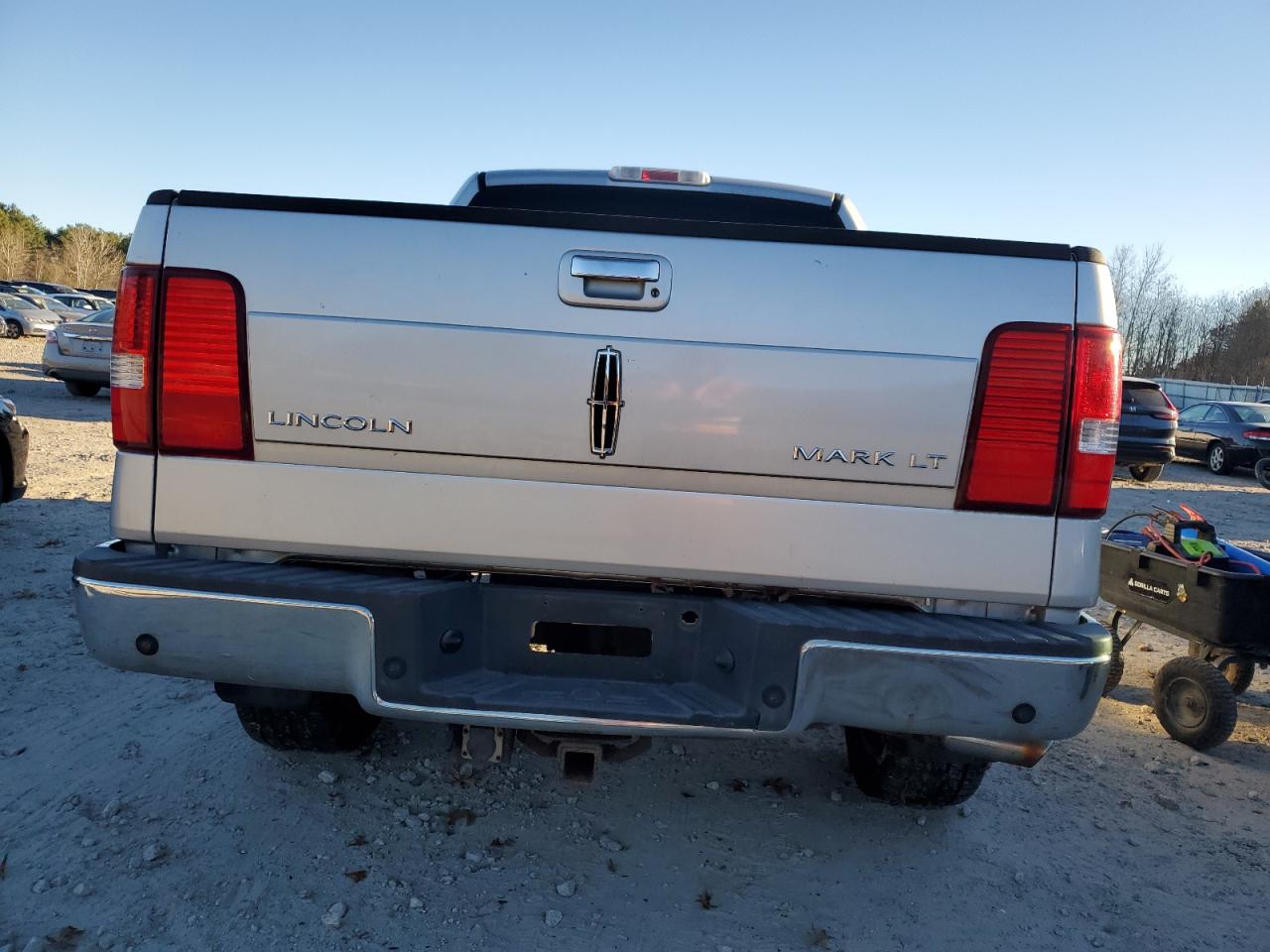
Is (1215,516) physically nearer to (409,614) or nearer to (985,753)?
(985,753)

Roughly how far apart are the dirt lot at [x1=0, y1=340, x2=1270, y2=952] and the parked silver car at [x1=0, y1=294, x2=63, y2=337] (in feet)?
92.5

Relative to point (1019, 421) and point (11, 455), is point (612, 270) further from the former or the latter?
point (11, 455)

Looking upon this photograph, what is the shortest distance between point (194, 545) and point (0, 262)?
2442 inches

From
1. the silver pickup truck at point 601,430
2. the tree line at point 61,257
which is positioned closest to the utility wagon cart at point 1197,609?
the silver pickup truck at point 601,430

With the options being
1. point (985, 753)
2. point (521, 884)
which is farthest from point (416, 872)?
point (985, 753)

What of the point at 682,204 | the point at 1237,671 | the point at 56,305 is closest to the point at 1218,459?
the point at 1237,671

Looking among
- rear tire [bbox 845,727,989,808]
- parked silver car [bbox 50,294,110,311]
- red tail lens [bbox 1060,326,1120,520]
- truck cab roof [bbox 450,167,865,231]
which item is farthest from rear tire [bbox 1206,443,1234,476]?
parked silver car [bbox 50,294,110,311]

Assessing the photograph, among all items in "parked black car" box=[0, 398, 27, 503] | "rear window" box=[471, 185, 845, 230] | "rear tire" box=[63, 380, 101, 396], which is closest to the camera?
"rear window" box=[471, 185, 845, 230]

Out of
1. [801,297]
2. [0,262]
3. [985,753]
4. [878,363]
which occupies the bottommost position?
[985,753]

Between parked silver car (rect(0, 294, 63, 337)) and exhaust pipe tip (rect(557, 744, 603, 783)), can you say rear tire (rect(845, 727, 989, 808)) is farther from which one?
parked silver car (rect(0, 294, 63, 337))

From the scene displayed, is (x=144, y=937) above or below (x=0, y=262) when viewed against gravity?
below

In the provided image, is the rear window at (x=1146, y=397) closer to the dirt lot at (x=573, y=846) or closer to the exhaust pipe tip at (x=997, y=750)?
the dirt lot at (x=573, y=846)

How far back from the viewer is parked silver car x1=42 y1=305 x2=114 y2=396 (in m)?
13.5

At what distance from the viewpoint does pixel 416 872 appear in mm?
2588
